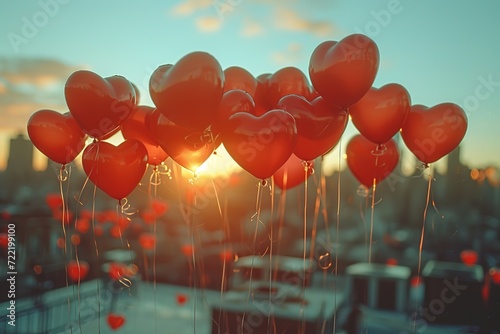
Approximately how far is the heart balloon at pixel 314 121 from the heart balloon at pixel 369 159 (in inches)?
20.5

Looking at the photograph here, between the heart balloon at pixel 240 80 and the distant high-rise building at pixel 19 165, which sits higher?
the heart balloon at pixel 240 80

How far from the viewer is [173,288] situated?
648 cm

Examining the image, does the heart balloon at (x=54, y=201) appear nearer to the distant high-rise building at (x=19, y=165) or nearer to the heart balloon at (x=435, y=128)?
the distant high-rise building at (x=19, y=165)

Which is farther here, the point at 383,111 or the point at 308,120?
the point at 383,111

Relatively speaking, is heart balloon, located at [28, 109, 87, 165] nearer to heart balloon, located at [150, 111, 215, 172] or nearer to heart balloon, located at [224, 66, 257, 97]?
heart balloon, located at [150, 111, 215, 172]

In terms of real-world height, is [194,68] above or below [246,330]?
above

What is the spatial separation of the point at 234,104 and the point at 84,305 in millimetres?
3733

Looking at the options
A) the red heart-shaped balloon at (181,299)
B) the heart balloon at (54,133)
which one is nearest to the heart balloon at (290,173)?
the heart balloon at (54,133)

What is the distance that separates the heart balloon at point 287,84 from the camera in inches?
80.7

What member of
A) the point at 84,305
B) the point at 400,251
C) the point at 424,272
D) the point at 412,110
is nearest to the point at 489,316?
the point at 424,272

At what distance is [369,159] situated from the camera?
2408 mm

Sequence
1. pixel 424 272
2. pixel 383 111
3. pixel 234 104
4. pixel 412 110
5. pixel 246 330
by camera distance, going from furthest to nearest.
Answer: pixel 424 272 → pixel 246 330 → pixel 412 110 → pixel 383 111 → pixel 234 104

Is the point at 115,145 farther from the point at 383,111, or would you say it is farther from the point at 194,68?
the point at 383,111

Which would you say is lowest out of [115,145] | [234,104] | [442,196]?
[442,196]
